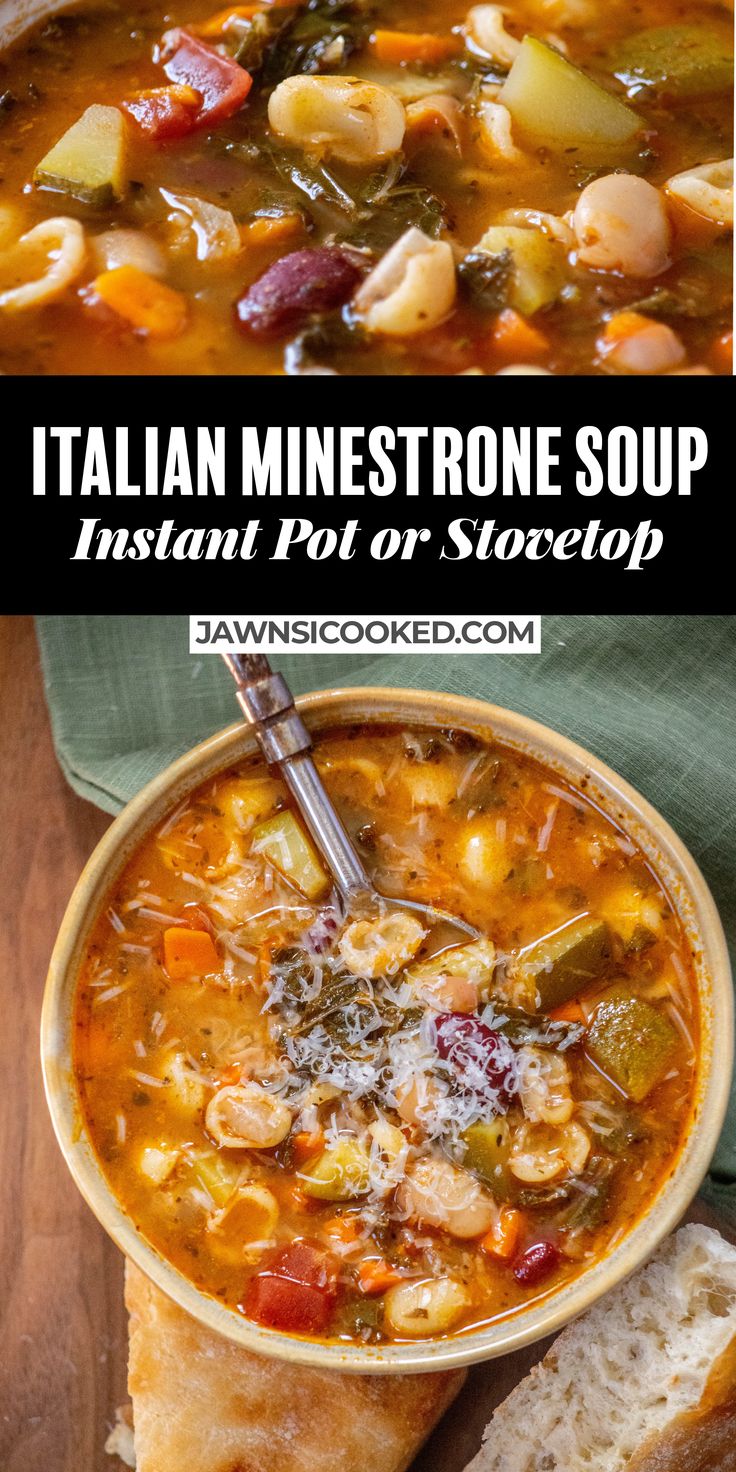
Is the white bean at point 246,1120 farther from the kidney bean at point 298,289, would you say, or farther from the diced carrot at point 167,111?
the diced carrot at point 167,111

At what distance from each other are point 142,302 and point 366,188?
1.24 ft

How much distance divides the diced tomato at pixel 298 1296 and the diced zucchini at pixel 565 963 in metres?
0.46

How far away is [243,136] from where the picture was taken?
89.0 inches

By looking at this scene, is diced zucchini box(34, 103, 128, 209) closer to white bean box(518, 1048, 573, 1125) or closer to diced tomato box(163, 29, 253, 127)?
diced tomato box(163, 29, 253, 127)

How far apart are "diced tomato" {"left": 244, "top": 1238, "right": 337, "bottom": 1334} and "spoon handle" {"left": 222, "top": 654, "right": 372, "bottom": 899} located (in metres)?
0.53

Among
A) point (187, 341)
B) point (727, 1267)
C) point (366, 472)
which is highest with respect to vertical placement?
point (187, 341)

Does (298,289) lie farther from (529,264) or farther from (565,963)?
(565,963)

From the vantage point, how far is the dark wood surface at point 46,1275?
7.91ft

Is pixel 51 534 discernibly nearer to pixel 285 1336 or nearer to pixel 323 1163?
pixel 323 1163

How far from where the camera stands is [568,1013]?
2133 millimetres

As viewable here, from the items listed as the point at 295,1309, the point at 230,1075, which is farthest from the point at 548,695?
the point at 295,1309

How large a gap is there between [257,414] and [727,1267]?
142 cm

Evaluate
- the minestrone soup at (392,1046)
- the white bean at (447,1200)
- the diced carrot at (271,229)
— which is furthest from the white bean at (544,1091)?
the diced carrot at (271,229)

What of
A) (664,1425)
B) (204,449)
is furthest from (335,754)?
(664,1425)
